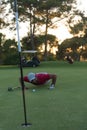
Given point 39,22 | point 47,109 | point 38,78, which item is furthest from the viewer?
point 39,22

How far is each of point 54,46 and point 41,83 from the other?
1644 inches

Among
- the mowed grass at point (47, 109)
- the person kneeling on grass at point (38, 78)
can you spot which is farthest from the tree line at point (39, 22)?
the mowed grass at point (47, 109)

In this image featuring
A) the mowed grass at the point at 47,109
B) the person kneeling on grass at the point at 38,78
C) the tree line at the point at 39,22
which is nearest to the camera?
the mowed grass at the point at 47,109

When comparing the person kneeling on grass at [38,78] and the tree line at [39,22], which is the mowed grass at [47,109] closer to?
the person kneeling on grass at [38,78]

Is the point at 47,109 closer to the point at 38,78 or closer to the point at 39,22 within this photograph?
the point at 38,78

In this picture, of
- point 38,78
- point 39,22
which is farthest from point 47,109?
point 39,22

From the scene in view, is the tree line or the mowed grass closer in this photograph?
the mowed grass

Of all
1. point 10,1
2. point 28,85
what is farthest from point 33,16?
point 28,85

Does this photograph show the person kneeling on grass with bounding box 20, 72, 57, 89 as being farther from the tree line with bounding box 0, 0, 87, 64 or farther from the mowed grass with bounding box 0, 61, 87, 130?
the tree line with bounding box 0, 0, 87, 64

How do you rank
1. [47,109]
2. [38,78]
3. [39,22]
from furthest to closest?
1. [39,22]
2. [38,78]
3. [47,109]

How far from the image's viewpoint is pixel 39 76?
15.5m

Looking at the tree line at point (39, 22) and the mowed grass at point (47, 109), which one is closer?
the mowed grass at point (47, 109)

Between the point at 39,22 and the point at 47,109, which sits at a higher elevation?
the point at 39,22

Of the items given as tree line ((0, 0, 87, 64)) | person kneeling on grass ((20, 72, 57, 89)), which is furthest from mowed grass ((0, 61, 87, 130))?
tree line ((0, 0, 87, 64))
